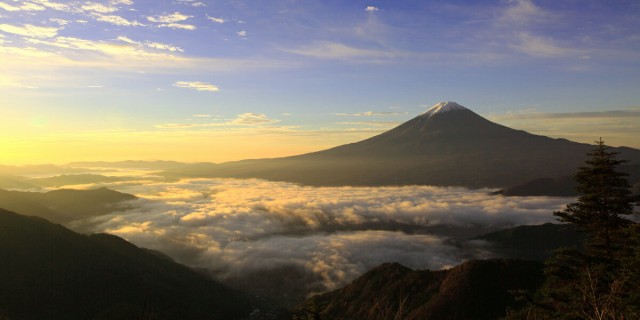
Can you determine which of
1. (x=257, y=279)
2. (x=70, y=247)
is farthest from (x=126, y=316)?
(x=257, y=279)

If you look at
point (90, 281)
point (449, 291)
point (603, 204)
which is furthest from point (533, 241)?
point (90, 281)

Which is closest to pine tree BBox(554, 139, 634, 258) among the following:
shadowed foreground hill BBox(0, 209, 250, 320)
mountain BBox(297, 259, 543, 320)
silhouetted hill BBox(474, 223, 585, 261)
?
mountain BBox(297, 259, 543, 320)

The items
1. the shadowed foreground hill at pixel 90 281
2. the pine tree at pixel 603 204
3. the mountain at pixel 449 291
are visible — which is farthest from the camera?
the shadowed foreground hill at pixel 90 281

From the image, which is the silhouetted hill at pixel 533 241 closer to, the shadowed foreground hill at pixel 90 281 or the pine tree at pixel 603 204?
the shadowed foreground hill at pixel 90 281

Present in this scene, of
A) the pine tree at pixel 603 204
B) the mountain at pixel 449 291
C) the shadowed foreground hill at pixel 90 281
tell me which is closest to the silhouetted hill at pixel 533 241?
the mountain at pixel 449 291

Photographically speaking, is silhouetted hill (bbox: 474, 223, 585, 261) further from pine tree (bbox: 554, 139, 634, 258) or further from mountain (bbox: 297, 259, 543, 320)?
pine tree (bbox: 554, 139, 634, 258)

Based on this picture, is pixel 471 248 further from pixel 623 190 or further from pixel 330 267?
pixel 623 190

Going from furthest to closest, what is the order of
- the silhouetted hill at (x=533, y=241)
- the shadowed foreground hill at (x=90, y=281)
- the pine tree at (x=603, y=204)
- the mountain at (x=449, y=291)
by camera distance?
the silhouetted hill at (x=533, y=241)
the shadowed foreground hill at (x=90, y=281)
the mountain at (x=449, y=291)
the pine tree at (x=603, y=204)
